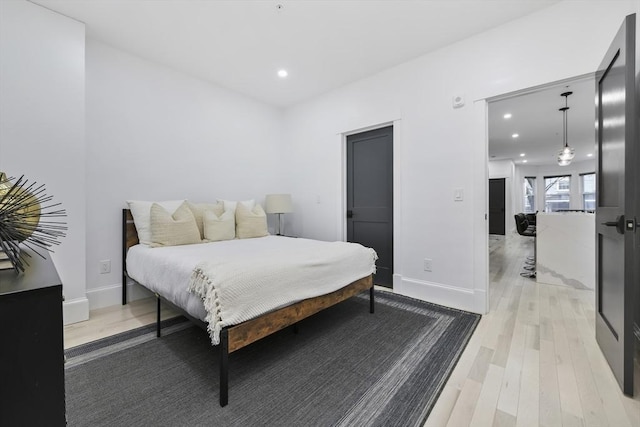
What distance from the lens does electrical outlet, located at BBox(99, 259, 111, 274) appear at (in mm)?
2732

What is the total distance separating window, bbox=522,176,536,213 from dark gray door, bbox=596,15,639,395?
1056 centimetres

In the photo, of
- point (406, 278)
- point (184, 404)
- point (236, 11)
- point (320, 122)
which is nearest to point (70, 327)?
point (184, 404)

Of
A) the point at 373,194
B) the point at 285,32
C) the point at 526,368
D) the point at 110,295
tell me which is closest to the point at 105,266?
the point at 110,295

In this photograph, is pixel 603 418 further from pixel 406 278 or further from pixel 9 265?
pixel 9 265

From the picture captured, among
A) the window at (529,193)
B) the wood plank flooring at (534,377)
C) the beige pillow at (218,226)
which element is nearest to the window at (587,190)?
the window at (529,193)

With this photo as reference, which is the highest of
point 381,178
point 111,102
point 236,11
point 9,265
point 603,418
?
point 236,11

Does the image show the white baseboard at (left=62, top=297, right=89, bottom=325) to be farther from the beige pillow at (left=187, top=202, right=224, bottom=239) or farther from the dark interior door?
the dark interior door

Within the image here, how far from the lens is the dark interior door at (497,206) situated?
29.6ft

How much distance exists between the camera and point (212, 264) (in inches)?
65.0

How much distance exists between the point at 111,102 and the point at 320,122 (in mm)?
2432

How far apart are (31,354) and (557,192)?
13819mm

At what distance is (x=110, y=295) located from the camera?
277 centimetres

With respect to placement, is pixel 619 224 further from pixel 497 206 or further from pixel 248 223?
pixel 497 206

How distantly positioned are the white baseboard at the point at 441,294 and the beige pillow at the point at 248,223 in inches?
67.3
